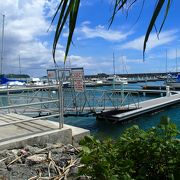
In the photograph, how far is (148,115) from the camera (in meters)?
18.2

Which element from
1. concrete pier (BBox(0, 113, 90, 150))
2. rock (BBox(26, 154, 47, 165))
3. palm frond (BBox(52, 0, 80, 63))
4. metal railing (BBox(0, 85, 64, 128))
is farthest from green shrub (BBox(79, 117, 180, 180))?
metal railing (BBox(0, 85, 64, 128))

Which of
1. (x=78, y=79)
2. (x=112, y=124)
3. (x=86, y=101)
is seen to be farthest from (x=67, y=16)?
(x=112, y=124)

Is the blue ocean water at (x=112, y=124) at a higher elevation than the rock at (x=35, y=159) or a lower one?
lower

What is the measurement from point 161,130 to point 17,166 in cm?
281

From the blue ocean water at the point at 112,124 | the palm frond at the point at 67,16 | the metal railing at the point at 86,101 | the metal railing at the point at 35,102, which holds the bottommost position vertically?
the blue ocean water at the point at 112,124

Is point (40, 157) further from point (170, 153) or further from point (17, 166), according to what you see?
point (170, 153)

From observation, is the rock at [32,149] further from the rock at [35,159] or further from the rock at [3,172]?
the rock at [3,172]

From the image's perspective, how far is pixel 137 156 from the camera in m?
2.23

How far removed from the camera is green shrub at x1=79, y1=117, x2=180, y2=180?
191 cm

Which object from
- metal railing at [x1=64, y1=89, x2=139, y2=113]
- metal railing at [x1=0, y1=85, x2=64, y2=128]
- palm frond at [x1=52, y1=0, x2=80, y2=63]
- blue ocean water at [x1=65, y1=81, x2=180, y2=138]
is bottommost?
blue ocean water at [x1=65, y1=81, x2=180, y2=138]

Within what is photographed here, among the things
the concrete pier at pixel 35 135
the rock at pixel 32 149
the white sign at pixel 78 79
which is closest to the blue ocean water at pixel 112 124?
the white sign at pixel 78 79

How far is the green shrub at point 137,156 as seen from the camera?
6.25 feet

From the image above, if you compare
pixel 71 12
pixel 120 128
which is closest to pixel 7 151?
pixel 71 12

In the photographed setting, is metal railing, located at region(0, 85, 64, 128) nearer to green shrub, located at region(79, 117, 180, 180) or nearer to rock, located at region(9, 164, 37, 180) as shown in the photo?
rock, located at region(9, 164, 37, 180)
